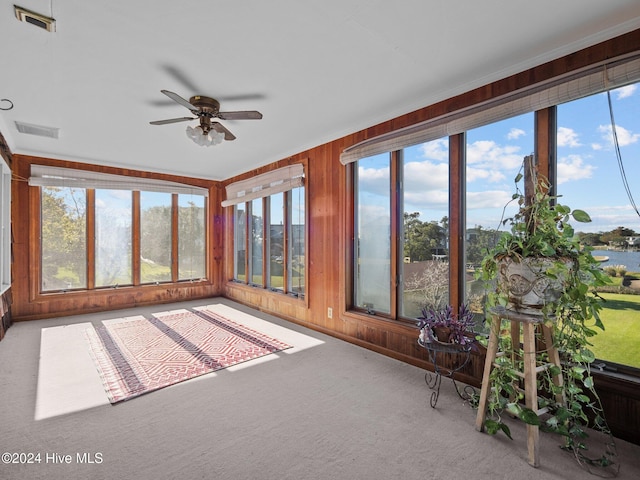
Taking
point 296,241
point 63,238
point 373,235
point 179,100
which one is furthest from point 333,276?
point 63,238

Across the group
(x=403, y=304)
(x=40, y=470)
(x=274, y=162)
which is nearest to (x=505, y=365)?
(x=403, y=304)

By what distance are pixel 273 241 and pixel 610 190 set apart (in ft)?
13.6

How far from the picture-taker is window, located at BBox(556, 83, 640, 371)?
6.57 ft

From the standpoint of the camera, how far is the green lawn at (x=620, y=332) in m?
1.99

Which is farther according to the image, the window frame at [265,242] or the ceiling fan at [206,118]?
the window frame at [265,242]

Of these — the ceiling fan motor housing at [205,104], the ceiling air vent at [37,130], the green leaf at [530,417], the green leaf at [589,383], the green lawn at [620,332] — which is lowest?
the green leaf at [530,417]

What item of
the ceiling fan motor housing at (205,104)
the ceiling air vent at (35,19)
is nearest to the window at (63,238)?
the ceiling fan motor housing at (205,104)

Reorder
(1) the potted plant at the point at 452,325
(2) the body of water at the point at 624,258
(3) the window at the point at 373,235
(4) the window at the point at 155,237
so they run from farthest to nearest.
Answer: (4) the window at the point at 155,237 < (3) the window at the point at 373,235 < (1) the potted plant at the point at 452,325 < (2) the body of water at the point at 624,258

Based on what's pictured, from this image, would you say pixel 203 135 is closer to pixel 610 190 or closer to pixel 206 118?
pixel 206 118

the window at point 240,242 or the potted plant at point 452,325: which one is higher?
the window at point 240,242

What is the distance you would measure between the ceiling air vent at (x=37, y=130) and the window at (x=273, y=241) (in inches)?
110

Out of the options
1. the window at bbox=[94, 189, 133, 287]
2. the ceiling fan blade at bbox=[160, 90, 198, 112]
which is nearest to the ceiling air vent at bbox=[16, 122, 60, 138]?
the window at bbox=[94, 189, 133, 287]

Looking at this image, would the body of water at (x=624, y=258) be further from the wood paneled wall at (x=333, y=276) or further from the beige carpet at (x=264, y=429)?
the beige carpet at (x=264, y=429)

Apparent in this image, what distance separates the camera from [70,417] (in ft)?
7.08
